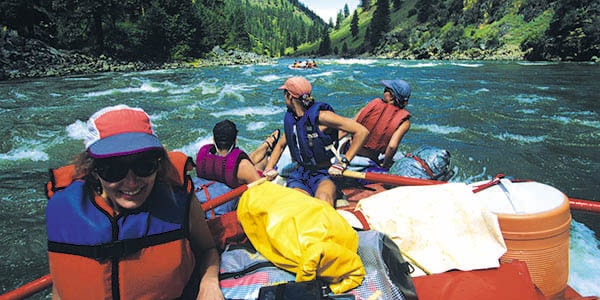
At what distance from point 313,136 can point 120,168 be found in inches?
100

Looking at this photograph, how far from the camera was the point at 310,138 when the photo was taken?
12.8 ft

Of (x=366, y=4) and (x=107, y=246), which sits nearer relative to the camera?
(x=107, y=246)

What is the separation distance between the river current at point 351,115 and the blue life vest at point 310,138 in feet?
8.77

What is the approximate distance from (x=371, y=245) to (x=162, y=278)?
1189 mm

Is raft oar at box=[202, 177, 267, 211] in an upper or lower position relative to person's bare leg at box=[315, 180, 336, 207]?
upper

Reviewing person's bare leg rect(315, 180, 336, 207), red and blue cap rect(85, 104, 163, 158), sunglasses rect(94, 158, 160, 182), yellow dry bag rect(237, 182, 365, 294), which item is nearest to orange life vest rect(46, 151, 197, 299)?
sunglasses rect(94, 158, 160, 182)

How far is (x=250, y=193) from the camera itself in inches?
94.3

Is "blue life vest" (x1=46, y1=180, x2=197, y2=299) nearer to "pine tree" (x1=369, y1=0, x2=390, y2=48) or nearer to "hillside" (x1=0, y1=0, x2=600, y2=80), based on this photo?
"hillside" (x1=0, y1=0, x2=600, y2=80)

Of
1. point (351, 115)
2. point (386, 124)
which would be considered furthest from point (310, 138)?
point (351, 115)

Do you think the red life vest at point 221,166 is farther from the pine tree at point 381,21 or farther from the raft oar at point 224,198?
the pine tree at point 381,21

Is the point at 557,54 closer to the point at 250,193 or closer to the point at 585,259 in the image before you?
the point at 585,259

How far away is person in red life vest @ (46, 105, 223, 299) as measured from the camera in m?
1.53

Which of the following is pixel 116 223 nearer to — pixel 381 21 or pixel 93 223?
pixel 93 223

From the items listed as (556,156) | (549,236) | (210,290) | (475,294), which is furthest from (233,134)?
(556,156)
